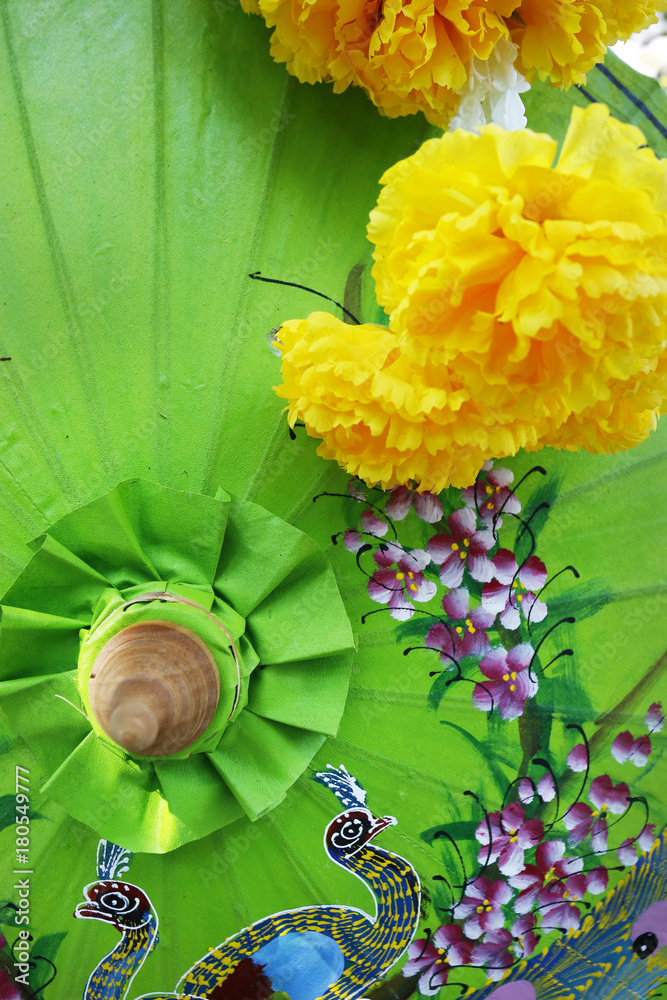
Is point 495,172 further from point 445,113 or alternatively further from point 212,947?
point 212,947

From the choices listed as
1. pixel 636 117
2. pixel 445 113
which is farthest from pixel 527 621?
pixel 636 117

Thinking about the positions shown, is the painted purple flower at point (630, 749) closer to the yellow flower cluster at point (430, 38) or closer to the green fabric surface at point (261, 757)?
the green fabric surface at point (261, 757)

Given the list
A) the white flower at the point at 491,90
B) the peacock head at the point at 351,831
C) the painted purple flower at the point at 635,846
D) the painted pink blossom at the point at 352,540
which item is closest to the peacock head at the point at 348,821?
the peacock head at the point at 351,831

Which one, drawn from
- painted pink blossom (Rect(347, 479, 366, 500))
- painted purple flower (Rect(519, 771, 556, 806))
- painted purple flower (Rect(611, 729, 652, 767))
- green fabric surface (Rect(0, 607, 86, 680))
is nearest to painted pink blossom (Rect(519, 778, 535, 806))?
painted purple flower (Rect(519, 771, 556, 806))

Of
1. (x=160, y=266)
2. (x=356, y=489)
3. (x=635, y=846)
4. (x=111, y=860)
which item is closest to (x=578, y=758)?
(x=635, y=846)

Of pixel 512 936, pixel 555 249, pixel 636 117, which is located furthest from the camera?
pixel 636 117

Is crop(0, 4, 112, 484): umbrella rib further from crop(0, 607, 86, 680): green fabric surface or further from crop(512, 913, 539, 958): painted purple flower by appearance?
crop(512, 913, 539, 958): painted purple flower
